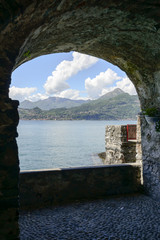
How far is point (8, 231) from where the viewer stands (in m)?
1.81

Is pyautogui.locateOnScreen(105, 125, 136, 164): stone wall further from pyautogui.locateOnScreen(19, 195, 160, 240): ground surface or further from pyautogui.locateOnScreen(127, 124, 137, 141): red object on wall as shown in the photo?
pyautogui.locateOnScreen(19, 195, 160, 240): ground surface

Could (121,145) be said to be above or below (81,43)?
below

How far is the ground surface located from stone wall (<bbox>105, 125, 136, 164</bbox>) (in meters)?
4.70

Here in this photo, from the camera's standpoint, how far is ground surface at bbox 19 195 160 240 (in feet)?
9.50

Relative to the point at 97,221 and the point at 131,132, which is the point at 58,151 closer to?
the point at 131,132

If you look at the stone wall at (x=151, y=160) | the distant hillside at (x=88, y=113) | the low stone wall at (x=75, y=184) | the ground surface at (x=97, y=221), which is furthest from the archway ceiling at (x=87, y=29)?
the distant hillside at (x=88, y=113)

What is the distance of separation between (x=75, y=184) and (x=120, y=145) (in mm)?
5051

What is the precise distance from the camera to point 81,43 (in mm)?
3430

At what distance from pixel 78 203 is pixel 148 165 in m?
1.63

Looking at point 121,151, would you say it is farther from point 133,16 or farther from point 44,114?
point 44,114

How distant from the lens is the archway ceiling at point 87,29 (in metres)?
1.79

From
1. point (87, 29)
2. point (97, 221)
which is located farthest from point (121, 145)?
point (87, 29)

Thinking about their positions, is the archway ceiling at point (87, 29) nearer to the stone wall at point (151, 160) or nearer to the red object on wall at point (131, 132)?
the stone wall at point (151, 160)

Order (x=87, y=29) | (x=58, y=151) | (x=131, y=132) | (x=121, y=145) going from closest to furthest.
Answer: (x=87, y=29)
(x=121, y=145)
(x=131, y=132)
(x=58, y=151)
